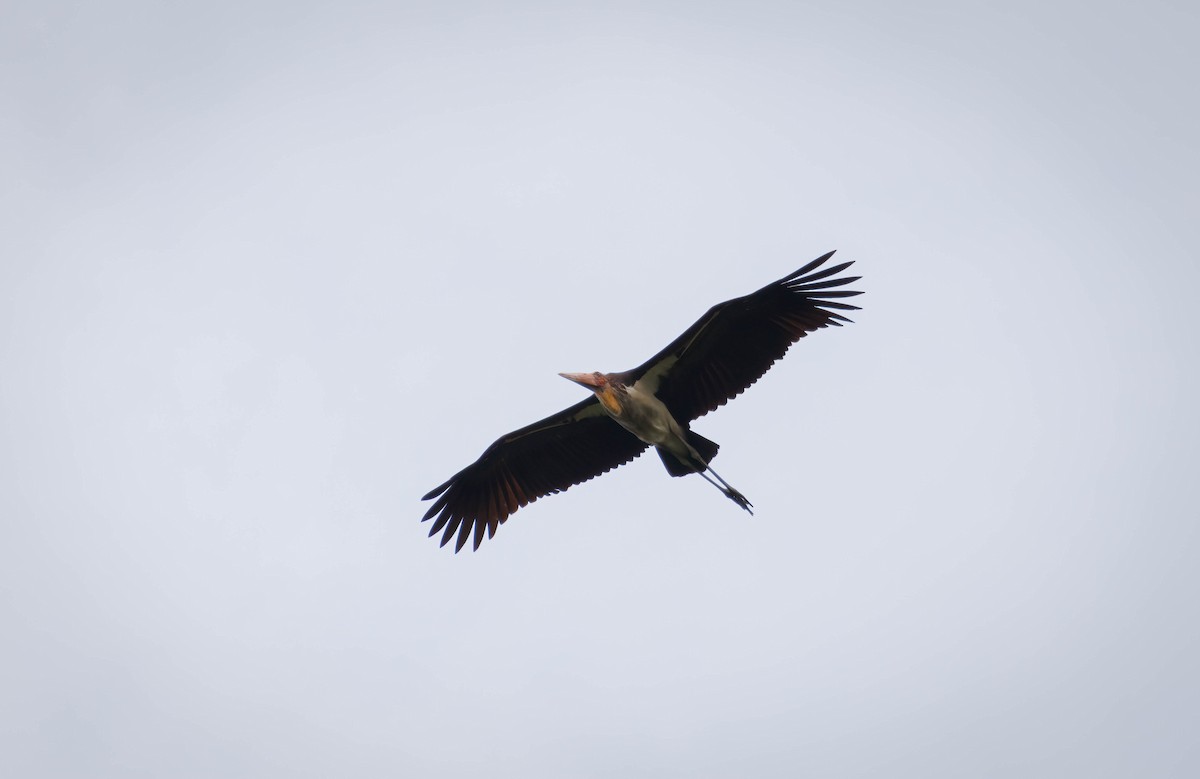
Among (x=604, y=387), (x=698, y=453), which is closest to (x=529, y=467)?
(x=604, y=387)

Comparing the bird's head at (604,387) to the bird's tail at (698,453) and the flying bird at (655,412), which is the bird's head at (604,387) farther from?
the bird's tail at (698,453)

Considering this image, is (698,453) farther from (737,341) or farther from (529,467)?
(529,467)

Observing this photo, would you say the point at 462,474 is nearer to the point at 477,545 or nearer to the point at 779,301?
the point at 477,545

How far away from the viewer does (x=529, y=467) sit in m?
20.5

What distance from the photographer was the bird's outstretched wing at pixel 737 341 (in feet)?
58.6

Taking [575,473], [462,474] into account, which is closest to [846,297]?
[575,473]

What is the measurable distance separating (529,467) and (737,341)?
13.5 ft

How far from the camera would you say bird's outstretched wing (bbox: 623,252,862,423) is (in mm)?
17875

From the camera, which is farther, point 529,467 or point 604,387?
point 529,467

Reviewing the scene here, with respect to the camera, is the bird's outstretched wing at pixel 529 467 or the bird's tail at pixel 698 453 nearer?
the bird's tail at pixel 698 453

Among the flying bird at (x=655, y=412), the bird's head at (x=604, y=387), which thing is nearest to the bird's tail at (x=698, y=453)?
the flying bird at (x=655, y=412)

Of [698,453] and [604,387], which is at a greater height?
[604,387]

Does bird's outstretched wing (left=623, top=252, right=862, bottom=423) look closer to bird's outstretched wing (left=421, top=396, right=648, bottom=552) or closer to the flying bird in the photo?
the flying bird

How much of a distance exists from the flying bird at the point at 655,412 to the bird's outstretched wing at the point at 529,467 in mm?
16
